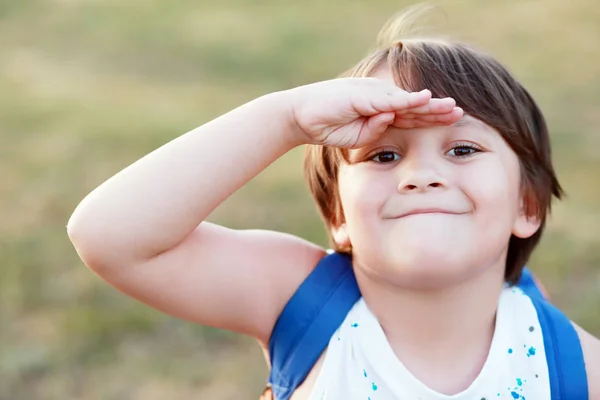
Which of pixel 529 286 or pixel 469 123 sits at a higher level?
pixel 469 123

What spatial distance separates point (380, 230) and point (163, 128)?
3815mm

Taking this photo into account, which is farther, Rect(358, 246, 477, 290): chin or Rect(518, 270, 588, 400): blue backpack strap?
Rect(518, 270, 588, 400): blue backpack strap

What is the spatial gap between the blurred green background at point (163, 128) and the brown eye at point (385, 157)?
0.80m

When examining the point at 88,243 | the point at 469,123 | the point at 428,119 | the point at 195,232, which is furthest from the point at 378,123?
the point at 88,243

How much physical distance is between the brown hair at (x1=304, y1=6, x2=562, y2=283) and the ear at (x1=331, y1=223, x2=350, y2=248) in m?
0.02

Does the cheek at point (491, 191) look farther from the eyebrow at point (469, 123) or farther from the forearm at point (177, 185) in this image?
the forearm at point (177, 185)

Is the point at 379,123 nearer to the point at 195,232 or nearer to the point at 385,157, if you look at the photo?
the point at 385,157

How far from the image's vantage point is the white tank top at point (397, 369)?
83.0 inches

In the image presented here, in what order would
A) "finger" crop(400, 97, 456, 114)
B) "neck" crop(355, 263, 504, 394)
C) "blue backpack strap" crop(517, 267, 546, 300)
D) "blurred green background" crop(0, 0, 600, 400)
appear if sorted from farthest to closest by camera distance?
"blurred green background" crop(0, 0, 600, 400)
"blue backpack strap" crop(517, 267, 546, 300)
"neck" crop(355, 263, 504, 394)
"finger" crop(400, 97, 456, 114)

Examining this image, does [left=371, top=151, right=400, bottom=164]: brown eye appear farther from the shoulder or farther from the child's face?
the shoulder

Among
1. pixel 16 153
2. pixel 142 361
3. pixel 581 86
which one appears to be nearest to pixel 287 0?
pixel 581 86

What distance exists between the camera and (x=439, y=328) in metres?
2.16

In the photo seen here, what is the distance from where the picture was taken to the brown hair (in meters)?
2.10

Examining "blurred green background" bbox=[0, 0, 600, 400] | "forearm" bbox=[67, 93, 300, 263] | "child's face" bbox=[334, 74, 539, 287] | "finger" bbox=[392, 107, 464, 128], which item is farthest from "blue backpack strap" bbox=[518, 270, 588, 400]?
"blurred green background" bbox=[0, 0, 600, 400]
